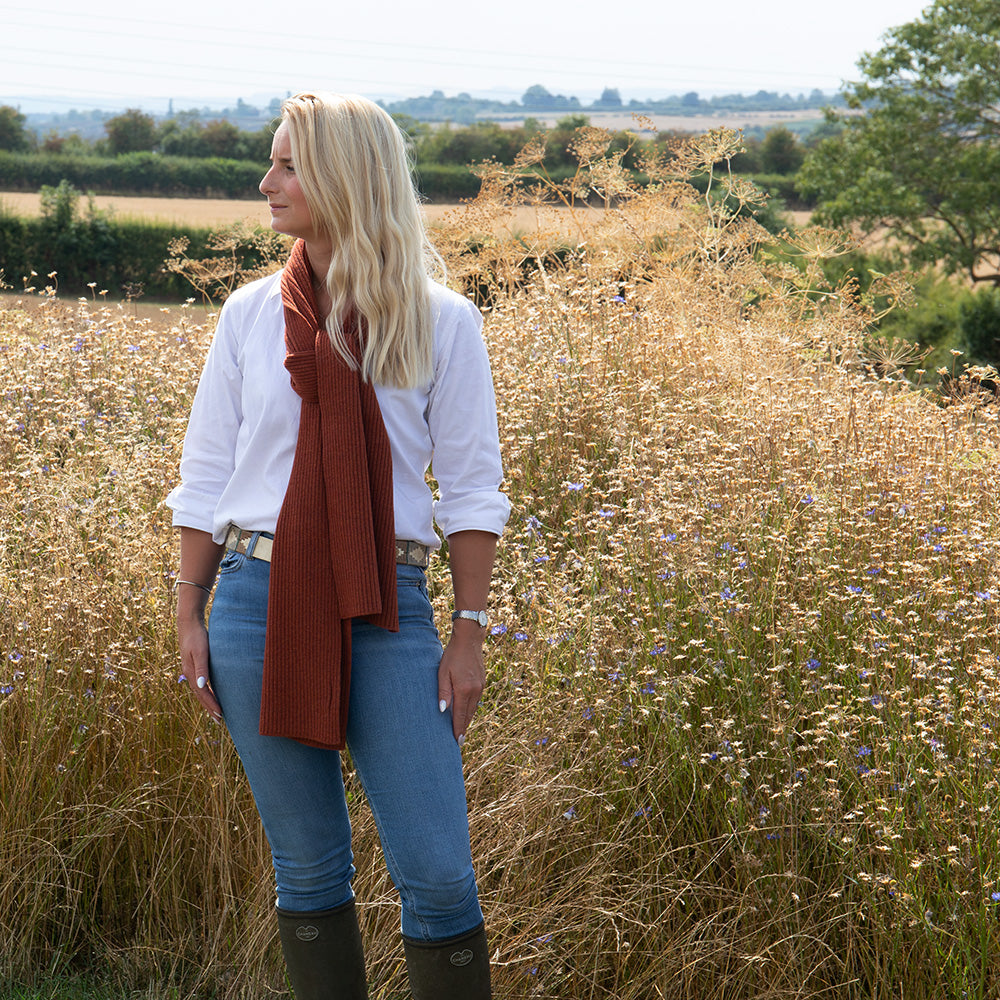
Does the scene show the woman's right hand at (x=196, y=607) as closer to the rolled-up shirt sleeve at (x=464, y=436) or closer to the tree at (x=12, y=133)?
the rolled-up shirt sleeve at (x=464, y=436)

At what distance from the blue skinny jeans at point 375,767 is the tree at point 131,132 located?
66.8m

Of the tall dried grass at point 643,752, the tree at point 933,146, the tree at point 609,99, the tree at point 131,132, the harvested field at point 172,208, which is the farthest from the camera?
the tree at point 609,99

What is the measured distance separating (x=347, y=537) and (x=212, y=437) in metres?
0.41

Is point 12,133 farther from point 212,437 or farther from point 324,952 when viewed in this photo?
point 324,952

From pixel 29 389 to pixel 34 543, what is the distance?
1.48m

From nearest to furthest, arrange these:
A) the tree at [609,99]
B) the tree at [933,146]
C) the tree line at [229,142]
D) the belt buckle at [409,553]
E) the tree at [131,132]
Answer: the belt buckle at [409,553] < the tree at [933,146] < the tree line at [229,142] < the tree at [131,132] < the tree at [609,99]

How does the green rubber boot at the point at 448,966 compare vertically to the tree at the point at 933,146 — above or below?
below

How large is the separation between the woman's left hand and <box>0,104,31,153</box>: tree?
6722 centimetres

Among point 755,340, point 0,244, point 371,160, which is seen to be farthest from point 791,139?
point 371,160

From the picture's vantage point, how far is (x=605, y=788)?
8.79ft

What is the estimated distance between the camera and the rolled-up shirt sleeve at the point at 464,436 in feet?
6.23

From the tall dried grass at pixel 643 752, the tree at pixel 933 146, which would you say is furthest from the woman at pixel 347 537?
the tree at pixel 933 146

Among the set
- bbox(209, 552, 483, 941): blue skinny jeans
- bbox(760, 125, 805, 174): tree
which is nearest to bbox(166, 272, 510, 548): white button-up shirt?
bbox(209, 552, 483, 941): blue skinny jeans

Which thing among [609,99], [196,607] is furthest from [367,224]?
[609,99]
